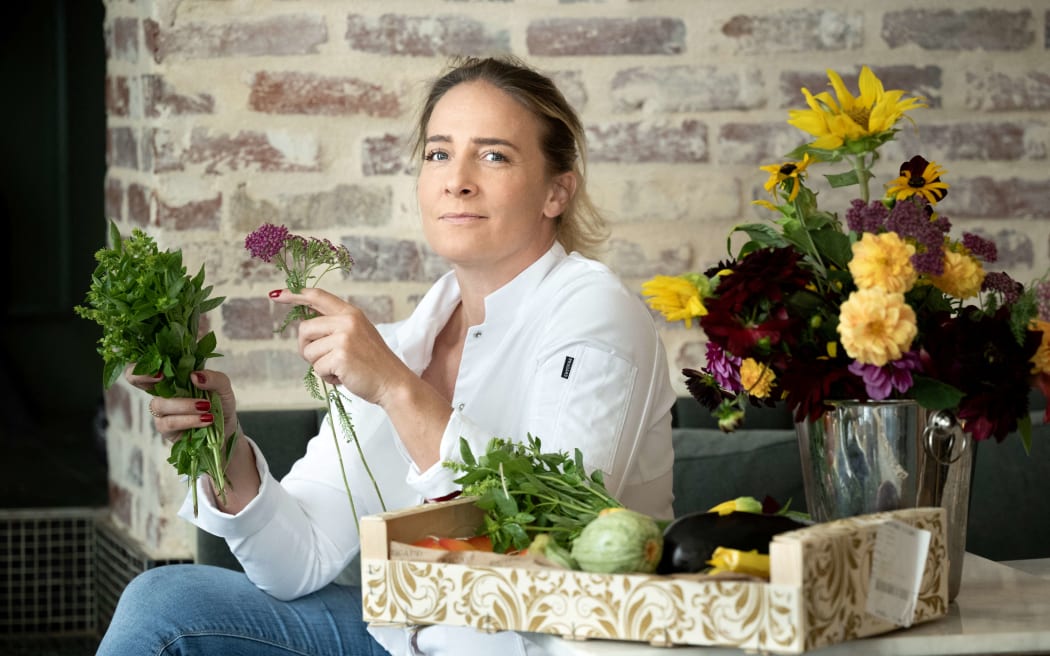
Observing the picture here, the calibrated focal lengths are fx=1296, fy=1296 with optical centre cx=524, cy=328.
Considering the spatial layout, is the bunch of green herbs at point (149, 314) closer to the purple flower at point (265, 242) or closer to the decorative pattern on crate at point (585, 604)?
the purple flower at point (265, 242)

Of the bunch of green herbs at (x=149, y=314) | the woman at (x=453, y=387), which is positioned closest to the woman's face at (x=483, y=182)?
the woman at (x=453, y=387)

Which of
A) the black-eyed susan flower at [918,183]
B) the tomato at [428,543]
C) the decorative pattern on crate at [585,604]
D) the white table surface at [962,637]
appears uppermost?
the black-eyed susan flower at [918,183]

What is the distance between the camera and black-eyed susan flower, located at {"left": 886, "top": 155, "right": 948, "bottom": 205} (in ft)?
4.54

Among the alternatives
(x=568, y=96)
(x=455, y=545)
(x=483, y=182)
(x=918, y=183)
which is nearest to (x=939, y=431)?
(x=918, y=183)

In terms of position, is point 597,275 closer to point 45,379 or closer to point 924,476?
point 924,476

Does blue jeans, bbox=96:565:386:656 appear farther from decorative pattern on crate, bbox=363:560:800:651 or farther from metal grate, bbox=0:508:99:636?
metal grate, bbox=0:508:99:636

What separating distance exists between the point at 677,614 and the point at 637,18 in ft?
5.79

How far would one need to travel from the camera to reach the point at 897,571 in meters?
1.18

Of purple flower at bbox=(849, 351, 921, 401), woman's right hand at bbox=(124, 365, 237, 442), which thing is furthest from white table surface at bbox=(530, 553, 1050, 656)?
woman's right hand at bbox=(124, 365, 237, 442)

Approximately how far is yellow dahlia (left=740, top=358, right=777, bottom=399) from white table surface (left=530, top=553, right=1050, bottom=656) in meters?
0.28

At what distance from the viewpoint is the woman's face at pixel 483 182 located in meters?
1.85

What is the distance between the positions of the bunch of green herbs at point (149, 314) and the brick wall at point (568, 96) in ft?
3.12

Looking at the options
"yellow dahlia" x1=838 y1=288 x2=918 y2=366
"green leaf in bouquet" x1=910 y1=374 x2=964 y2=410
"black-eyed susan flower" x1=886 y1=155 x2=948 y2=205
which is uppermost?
"black-eyed susan flower" x1=886 y1=155 x2=948 y2=205

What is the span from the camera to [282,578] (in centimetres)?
183
